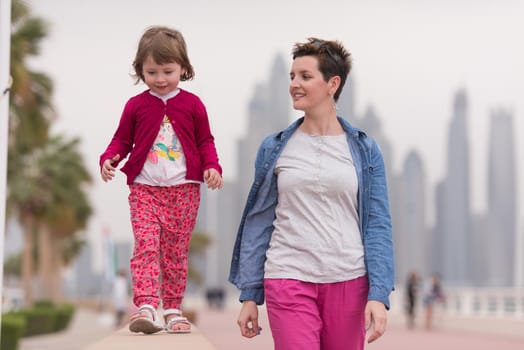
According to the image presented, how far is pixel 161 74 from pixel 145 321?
3.50 ft

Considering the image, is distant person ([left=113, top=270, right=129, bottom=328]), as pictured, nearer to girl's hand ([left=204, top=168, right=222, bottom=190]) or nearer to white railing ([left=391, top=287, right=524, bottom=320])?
white railing ([left=391, top=287, right=524, bottom=320])

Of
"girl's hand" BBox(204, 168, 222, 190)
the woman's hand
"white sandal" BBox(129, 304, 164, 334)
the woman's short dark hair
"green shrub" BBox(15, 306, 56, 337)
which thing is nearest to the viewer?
the woman's hand

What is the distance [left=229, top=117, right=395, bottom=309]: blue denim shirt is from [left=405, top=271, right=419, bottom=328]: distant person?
26416mm

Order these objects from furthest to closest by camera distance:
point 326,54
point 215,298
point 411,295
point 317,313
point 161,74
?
1. point 215,298
2. point 411,295
3. point 161,74
4. point 326,54
5. point 317,313

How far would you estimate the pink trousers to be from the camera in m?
4.30

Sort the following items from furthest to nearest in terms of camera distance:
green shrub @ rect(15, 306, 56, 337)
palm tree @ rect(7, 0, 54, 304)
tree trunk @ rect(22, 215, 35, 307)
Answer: tree trunk @ rect(22, 215, 35, 307) → green shrub @ rect(15, 306, 56, 337) → palm tree @ rect(7, 0, 54, 304)

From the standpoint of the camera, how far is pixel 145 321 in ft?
15.4

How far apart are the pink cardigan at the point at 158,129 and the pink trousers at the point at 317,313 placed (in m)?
0.76

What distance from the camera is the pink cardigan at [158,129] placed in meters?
4.88

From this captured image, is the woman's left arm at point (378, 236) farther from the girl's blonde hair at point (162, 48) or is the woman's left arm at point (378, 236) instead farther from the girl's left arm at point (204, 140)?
the girl's blonde hair at point (162, 48)

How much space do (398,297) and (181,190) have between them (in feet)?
108

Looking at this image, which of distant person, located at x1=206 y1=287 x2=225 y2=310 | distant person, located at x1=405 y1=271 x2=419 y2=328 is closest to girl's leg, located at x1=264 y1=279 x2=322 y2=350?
distant person, located at x1=405 y1=271 x2=419 y2=328

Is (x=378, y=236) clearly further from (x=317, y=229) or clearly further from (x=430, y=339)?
(x=430, y=339)

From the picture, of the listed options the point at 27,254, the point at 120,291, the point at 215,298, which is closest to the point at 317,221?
the point at 120,291
